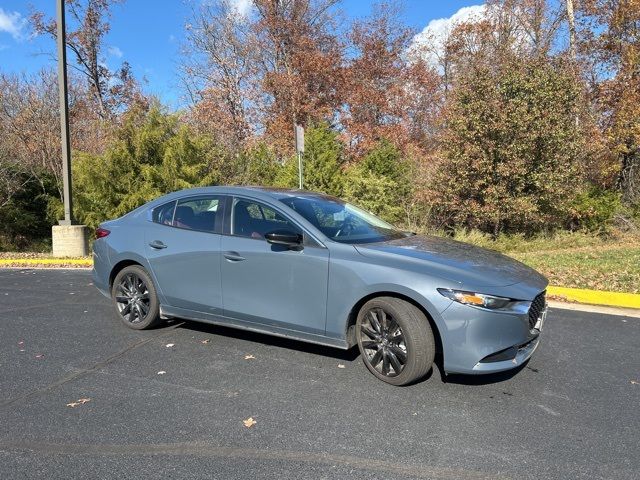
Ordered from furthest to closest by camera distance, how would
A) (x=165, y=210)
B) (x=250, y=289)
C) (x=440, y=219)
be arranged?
(x=440, y=219) → (x=165, y=210) → (x=250, y=289)

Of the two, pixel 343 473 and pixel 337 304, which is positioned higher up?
Answer: pixel 337 304

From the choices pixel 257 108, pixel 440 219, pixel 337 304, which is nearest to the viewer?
pixel 337 304

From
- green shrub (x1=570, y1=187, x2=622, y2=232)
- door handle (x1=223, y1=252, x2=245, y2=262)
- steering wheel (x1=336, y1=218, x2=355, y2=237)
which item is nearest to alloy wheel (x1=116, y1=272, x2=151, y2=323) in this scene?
door handle (x1=223, y1=252, x2=245, y2=262)

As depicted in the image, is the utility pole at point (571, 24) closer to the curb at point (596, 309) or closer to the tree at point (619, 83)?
the tree at point (619, 83)

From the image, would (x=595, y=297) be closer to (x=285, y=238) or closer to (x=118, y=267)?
(x=285, y=238)

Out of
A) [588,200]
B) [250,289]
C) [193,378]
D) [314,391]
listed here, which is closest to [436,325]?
[314,391]

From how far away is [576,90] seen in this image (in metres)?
13.0

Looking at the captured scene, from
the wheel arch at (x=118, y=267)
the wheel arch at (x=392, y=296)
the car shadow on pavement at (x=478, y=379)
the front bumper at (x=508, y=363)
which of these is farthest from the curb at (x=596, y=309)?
the wheel arch at (x=118, y=267)

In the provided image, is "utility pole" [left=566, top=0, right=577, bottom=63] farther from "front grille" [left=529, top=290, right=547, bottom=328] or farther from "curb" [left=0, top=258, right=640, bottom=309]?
"front grille" [left=529, top=290, right=547, bottom=328]

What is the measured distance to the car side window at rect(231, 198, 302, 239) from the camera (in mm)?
4457

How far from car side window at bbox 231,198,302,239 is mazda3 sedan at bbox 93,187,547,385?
0.03 ft

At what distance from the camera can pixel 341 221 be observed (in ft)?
15.4

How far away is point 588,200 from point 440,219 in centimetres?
433

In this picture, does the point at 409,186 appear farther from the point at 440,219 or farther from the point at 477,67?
the point at 477,67
